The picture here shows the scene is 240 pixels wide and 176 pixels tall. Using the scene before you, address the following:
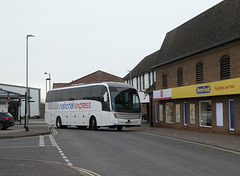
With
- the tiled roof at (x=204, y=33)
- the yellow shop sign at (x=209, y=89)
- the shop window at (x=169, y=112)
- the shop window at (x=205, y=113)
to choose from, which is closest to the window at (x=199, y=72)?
the yellow shop sign at (x=209, y=89)

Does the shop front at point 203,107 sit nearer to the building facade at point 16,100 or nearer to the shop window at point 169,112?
the shop window at point 169,112

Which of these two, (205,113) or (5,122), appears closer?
(205,113)

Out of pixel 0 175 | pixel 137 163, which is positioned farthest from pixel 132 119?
pixel 0 175

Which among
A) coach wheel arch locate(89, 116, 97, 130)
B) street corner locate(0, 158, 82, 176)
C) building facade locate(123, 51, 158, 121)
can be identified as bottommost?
street corner locate(0, 158, 82, 176)

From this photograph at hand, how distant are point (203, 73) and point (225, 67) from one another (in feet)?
9.11

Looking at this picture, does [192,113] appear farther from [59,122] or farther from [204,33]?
[59,122]

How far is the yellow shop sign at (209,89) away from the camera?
69.9 feet

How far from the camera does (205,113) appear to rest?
85.3 feet

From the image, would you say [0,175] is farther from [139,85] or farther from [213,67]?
[139,85]

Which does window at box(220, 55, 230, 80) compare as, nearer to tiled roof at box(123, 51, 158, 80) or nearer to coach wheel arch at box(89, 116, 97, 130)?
coach wheel arch at box(89, 116, 97, 130)

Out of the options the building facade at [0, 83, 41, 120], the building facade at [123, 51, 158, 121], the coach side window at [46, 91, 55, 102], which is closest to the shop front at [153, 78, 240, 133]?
the coach side window at [46, 91, 55, 102]

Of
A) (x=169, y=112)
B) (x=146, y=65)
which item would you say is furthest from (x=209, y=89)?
(x=146, y=65)

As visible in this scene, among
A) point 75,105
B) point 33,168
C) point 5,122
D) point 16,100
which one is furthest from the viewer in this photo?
point 16,100

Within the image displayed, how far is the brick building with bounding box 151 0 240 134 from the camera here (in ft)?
74.0
